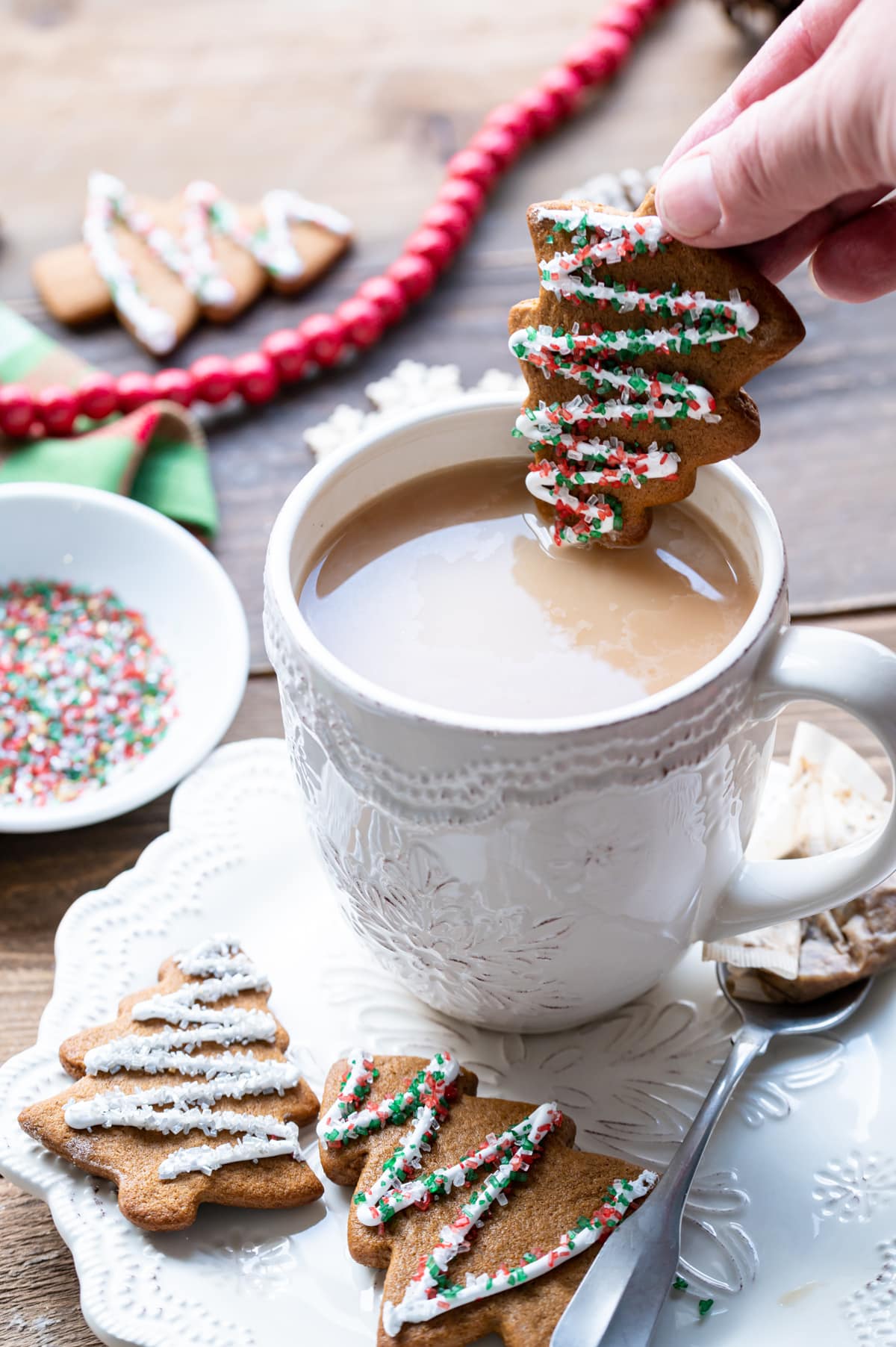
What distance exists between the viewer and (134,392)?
1.72 m

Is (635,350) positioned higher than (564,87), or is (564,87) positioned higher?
(635,350)

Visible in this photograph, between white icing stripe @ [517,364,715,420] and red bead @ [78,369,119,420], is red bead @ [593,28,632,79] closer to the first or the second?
red bead @ [78,369,119,420]

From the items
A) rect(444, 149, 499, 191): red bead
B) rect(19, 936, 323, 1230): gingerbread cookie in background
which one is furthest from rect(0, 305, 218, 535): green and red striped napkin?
rect(19, 936, 323, 1230): gingerbread cookie in background

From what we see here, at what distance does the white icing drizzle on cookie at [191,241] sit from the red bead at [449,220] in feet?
0.42

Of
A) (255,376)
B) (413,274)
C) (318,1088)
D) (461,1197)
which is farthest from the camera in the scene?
(413,274)

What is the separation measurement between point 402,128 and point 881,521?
1088 millimetres

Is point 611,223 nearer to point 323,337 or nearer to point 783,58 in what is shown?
point 783,58

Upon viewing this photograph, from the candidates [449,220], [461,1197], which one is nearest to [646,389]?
[461,1197]

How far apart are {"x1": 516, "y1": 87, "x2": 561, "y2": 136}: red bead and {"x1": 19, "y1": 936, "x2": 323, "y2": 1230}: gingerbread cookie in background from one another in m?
1.52

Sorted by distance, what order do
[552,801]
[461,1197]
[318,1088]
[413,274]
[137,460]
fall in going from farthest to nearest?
[413,274], [137,460], [318,1088], [461,1197], [552,801]

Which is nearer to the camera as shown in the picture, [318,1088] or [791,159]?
[791,159]

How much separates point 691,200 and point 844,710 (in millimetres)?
329

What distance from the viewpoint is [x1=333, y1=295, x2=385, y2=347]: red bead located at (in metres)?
1.79

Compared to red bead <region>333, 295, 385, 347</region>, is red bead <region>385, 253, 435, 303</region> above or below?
above
